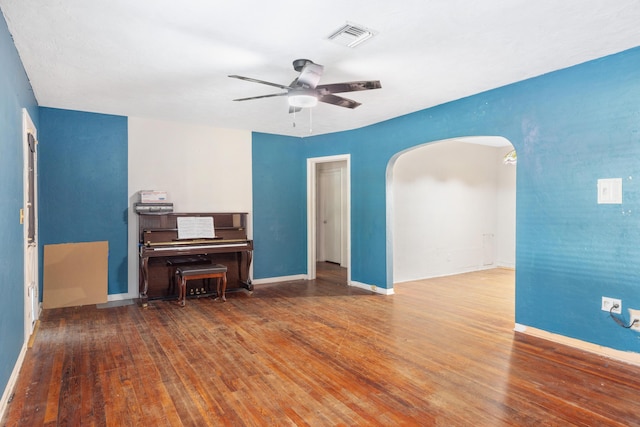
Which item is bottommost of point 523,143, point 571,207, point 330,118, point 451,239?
point 451,239

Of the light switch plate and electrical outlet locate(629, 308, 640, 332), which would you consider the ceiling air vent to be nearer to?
the light switch plate

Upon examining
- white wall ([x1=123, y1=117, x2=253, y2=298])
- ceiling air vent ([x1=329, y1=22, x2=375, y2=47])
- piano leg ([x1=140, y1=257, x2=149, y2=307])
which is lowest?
piano leg ([x1=140, y1=257, x2=149, y2=307])

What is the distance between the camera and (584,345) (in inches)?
126

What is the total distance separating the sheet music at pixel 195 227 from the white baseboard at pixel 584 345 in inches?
155

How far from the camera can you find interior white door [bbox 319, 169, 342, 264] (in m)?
8.00

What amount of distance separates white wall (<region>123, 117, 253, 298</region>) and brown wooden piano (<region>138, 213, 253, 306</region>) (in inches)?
10.1

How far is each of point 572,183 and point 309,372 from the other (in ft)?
9.08

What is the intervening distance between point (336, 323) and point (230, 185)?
287 cm

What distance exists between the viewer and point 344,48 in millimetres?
2887

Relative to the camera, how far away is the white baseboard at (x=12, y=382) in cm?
227

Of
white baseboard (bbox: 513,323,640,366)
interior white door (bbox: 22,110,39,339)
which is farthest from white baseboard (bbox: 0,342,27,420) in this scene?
white baseboard (bbox: 513,323,640,366)

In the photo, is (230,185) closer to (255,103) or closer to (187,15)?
(255,103)

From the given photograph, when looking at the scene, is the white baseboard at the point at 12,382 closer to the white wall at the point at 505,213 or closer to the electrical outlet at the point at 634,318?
the electrical outlet at the point at 634,318

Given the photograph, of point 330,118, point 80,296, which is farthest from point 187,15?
point 80,296
